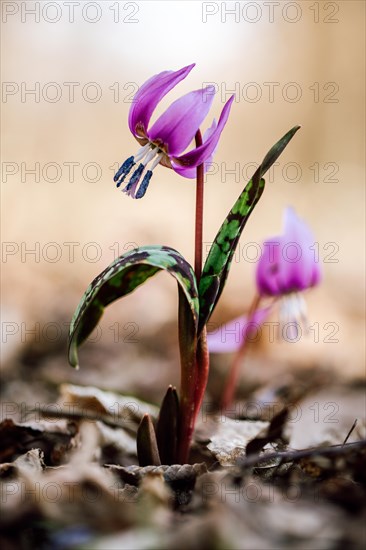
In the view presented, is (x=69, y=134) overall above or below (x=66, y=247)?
above

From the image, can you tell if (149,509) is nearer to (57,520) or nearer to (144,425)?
(57,520)

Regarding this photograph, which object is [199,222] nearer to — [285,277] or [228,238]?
[228,238]

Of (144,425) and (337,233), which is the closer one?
(144,425)

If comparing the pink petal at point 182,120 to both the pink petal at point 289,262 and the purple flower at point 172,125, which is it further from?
the pink petal at point 289,262

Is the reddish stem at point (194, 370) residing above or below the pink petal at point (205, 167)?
below

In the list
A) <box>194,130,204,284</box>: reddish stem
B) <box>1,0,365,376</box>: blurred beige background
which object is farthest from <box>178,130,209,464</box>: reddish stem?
<box>1,0,365,376</box>: blurred beige background

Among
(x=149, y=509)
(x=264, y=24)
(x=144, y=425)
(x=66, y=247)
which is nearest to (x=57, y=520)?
(x=149, y=509)

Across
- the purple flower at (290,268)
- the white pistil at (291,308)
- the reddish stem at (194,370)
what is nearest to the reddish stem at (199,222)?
the reddish stem at (194,370)
